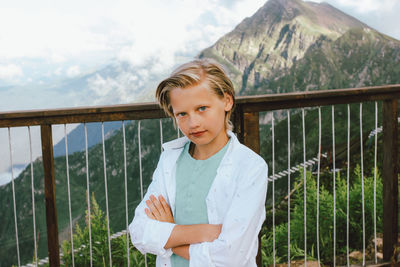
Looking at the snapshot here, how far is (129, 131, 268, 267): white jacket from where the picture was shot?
1.19m

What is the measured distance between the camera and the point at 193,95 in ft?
4.13

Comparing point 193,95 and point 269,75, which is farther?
point 269,75

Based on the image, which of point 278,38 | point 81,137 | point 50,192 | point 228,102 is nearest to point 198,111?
point 228,102

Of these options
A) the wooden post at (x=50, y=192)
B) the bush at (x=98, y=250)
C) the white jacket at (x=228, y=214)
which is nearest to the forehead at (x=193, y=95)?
the white jacket at (x=228, y=214)

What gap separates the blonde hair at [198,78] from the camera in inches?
49.5

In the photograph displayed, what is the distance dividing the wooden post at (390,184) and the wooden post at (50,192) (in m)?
1.84

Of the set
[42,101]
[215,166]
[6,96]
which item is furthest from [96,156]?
[215,166]

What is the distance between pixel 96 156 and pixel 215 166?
5935 centimetres

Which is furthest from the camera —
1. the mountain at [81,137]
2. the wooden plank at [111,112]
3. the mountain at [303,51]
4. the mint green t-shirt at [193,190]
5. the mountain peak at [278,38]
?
the mountain peak at [278,38]

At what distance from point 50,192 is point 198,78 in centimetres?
108

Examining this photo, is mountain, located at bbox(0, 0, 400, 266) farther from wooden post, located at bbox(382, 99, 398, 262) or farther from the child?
the child

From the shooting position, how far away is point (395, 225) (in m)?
2.43

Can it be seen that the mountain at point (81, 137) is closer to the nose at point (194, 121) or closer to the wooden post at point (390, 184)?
the wooden post at point (390, 184)

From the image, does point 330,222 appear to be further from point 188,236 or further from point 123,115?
point 188,236
